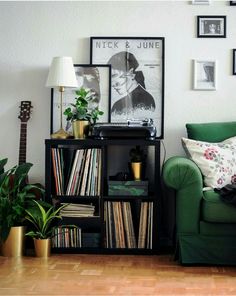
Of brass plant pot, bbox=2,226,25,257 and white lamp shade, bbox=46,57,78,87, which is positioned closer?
brass plant pot, bbox=2,226,25,257

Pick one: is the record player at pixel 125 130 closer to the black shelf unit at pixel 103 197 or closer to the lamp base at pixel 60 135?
the black shelf unit at pixel 103 197

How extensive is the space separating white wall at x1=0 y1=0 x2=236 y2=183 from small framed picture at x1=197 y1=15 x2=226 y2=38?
39 mm

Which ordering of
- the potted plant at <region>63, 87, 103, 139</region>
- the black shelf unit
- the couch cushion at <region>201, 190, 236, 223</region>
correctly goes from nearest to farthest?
the couch cushion at <region>201, 190, 236, 223</region> → the black shelf unit → the potted plant at <region>63, 87, 103, 139</region>

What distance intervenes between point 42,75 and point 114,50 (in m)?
0.59

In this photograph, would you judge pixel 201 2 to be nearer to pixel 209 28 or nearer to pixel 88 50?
pixel 209 28

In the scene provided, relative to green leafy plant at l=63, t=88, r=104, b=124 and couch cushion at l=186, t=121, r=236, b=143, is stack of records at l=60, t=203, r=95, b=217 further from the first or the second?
couch cushion at l=186, t=121, r=236, b=143

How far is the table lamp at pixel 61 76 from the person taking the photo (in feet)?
12.2

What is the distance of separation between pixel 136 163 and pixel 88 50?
996 mm

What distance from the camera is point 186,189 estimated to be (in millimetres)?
3285

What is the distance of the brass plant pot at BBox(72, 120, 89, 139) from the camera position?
3.67 meters

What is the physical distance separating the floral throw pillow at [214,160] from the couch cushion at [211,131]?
0.50 feet

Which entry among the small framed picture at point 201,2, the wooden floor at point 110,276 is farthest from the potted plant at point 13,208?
the small framed picture at point 201,2

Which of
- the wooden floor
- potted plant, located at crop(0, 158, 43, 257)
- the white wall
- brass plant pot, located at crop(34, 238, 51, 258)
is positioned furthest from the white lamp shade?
the wooden floor

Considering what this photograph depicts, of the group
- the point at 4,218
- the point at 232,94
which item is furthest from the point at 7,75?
the point at 232,94
